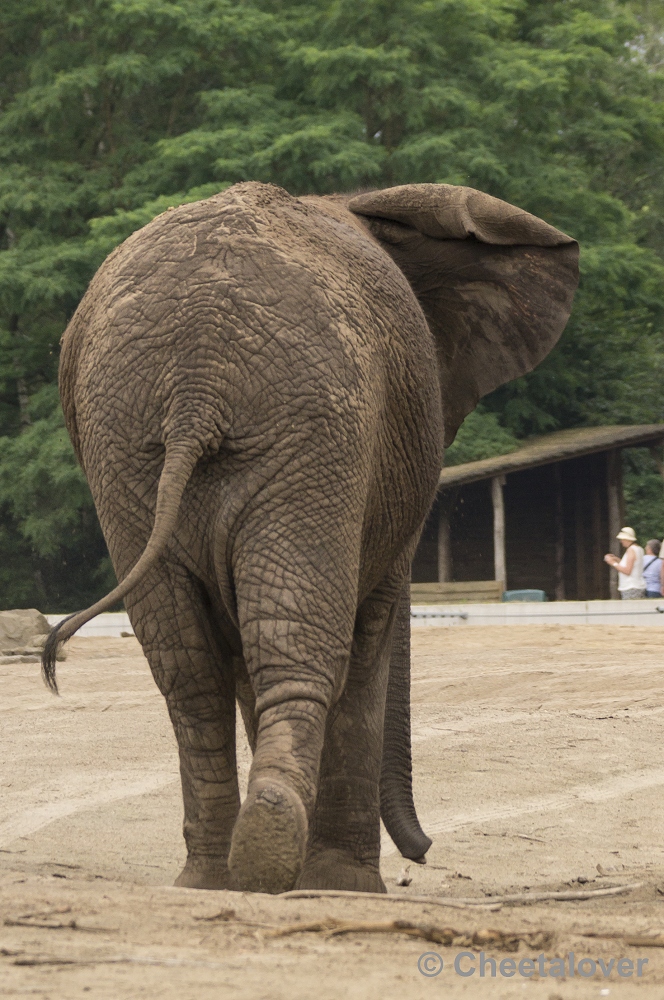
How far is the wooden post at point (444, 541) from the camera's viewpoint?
27391mm

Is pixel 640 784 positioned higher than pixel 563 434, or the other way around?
pixel 640 784

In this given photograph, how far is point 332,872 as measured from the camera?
532 cm

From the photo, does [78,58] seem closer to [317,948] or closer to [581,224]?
[581,224]

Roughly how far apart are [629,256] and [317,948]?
84.0ft

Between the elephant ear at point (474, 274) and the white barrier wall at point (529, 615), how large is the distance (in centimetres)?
1189

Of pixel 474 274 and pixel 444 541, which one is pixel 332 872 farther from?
pixel 444 541

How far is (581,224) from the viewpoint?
28.7m

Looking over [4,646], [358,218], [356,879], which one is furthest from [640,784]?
[4,646]

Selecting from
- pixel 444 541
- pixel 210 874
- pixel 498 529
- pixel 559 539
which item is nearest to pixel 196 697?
pixel 210 874

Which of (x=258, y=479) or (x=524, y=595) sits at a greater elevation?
(x=258, y=479)

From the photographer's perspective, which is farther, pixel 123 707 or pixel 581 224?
pixel 581 224

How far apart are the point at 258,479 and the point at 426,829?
155 inches

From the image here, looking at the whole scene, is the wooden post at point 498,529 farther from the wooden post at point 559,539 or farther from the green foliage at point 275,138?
the wooden post at point 559,539

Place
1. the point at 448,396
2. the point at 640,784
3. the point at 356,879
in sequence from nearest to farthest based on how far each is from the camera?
the point at 356,879 < the point at 448,396 < the point at 640,784
